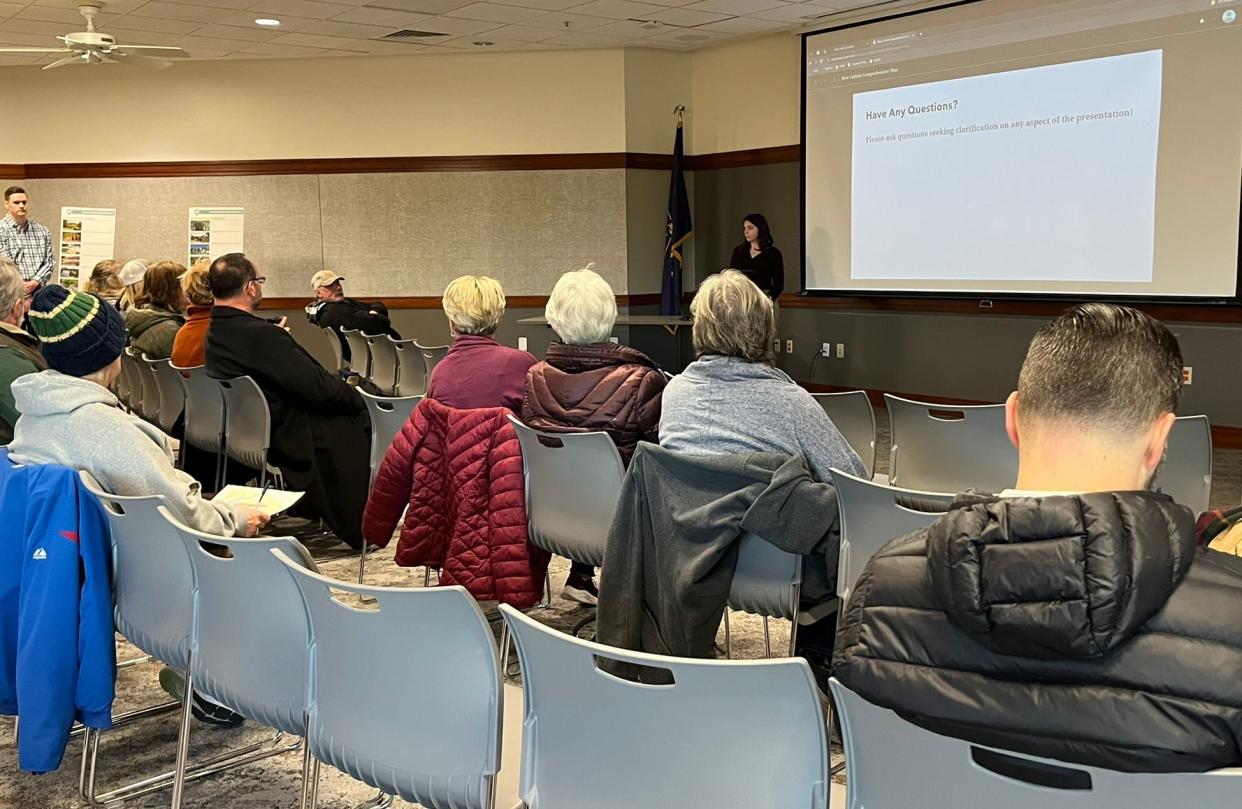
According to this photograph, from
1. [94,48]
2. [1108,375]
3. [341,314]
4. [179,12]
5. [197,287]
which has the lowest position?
[341,314]

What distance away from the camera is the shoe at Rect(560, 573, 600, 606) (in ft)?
14.4

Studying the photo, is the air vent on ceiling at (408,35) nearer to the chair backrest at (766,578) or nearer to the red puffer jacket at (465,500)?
the red puffer jacket at (465,500)

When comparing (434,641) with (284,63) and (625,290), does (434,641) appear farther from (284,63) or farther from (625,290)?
(284,63)

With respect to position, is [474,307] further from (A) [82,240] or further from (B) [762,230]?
(A) [82,240]

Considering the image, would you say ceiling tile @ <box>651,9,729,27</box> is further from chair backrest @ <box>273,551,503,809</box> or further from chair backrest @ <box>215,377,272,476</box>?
chair backrest @ <box>273,551,503,809</box>

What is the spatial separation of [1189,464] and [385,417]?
287cm

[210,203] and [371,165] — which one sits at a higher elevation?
[371,165]

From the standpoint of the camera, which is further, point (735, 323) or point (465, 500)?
point (465, 500)

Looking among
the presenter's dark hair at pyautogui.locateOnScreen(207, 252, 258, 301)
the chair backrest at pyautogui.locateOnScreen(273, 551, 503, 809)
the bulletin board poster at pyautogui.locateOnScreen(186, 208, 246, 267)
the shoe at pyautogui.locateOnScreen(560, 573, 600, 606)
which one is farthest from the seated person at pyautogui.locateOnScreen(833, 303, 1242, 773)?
the bulletin board poster at pyautogui.locateOnScreen(186, 208, 246, 267)

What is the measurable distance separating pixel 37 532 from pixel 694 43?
8.78 m

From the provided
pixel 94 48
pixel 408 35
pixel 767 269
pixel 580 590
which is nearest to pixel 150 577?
pixel 580 590

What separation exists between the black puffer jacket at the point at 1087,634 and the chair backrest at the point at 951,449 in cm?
240

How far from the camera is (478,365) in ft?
13.0

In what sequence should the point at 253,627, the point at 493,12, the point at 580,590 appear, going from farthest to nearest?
the point at 493,12 → the point at 580,590 → the point at 253,627
